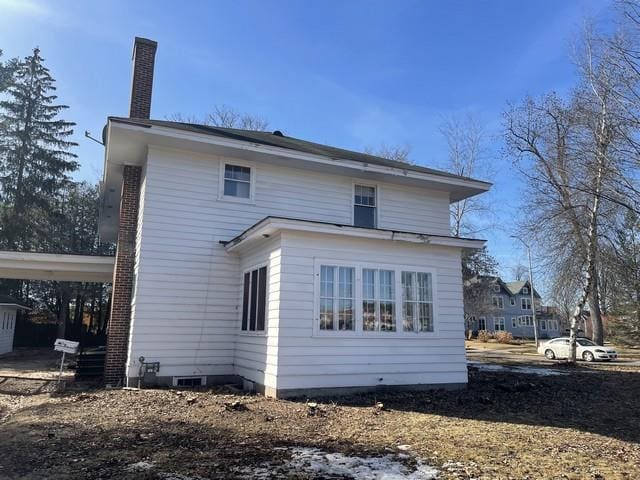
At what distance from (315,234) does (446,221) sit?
247 inches

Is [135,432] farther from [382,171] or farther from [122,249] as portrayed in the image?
[382,171]

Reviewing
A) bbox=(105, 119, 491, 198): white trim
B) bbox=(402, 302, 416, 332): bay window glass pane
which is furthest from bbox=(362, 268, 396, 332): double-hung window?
bbox=(105, 119, 491, 198): white trim

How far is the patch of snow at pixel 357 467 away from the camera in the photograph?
468cm

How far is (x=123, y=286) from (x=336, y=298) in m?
5.50

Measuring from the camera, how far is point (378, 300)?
1021 centimetres

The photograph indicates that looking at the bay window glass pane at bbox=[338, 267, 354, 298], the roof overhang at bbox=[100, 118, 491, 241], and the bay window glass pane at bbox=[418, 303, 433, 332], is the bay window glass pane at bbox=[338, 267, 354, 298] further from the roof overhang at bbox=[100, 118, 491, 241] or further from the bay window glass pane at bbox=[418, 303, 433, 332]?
the roof overhang at bbox=[100, 118, 491, 241]

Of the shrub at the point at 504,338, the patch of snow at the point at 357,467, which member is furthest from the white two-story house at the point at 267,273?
the shrub at the point at 504,338

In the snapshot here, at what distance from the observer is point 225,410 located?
25.9 ft

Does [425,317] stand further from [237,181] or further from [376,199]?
[237,181]

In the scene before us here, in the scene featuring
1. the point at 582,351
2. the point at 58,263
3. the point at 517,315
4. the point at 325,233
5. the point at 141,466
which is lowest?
the point at 141,466

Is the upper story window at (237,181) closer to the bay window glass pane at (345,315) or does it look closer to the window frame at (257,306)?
the window frame at (257,306)

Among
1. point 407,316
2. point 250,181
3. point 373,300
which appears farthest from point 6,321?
point 407,316

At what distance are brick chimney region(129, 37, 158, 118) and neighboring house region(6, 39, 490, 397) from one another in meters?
0.04

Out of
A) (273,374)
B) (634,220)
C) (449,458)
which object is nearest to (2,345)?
(273,374)
